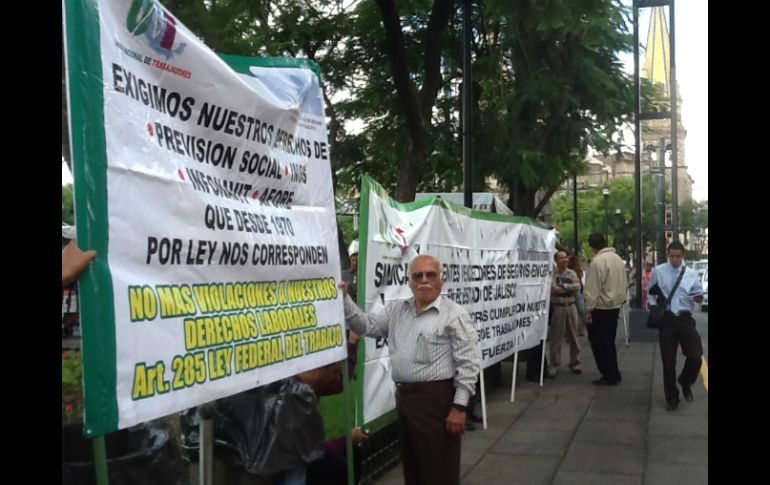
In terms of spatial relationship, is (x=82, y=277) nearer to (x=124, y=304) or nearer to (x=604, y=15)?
(x=124, y=304)

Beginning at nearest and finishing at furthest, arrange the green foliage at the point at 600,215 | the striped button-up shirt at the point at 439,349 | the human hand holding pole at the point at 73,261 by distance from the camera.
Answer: the human hand holding pole at the point at 73,261, the striped button-up shirt at the point at 439,349, the green foliage at the point at 600,215

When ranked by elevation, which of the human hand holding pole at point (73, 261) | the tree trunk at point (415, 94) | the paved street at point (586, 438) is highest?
the tree trunk at point (415, 94)

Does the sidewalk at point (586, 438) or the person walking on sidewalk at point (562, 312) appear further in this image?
the person walking on sidewalk at point (562, 312)

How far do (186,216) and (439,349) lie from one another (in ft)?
6.52

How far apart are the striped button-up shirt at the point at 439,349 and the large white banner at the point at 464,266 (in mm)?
949

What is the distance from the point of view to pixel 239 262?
342 centimetres

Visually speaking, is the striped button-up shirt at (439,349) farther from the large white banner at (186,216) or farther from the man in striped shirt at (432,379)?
the large white banner at (186,216)

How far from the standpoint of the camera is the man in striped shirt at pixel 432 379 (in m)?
4.61

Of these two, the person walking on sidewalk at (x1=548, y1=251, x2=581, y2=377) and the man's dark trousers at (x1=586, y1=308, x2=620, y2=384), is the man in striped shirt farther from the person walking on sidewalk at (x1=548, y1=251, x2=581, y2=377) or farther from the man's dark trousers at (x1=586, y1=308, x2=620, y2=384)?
the person walking on sidewalk at (x1=548, y1=251, x2=581, y2=377)

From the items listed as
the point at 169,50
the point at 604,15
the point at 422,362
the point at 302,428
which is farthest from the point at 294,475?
the point at 604,15

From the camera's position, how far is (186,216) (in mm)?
3082

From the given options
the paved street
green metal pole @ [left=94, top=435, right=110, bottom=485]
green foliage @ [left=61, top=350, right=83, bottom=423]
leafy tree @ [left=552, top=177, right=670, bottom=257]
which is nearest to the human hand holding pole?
green metal pole @ [left=94, top=435, right=110, bottom=485]

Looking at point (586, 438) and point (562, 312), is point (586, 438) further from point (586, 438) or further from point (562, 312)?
point (562, 312)

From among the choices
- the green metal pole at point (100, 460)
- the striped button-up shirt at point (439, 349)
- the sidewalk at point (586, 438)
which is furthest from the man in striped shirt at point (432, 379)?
the green metal pole at point (100, 460)
